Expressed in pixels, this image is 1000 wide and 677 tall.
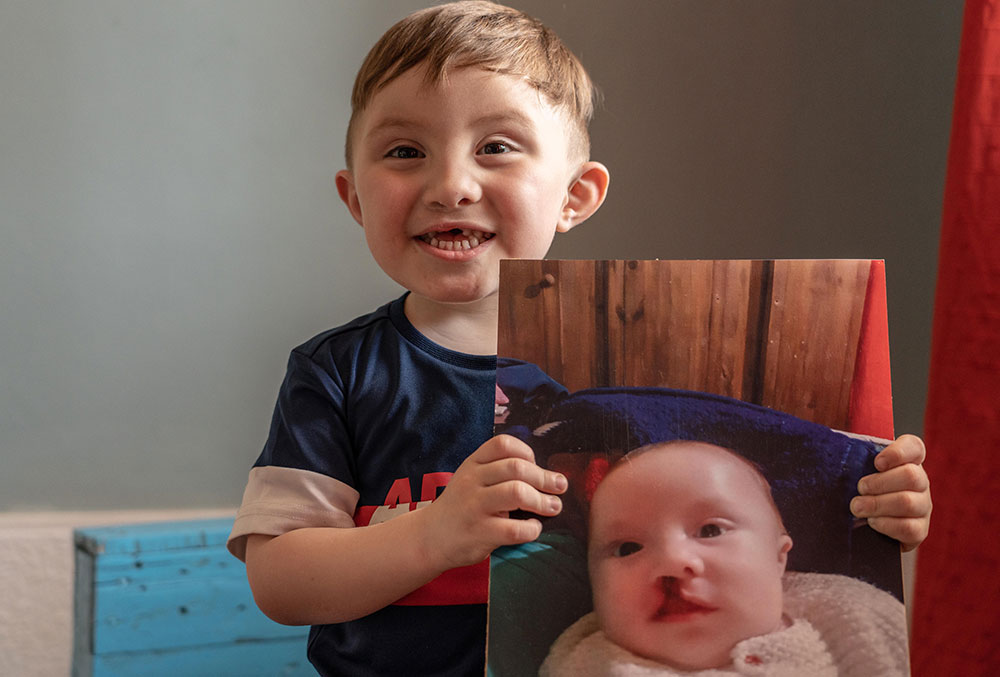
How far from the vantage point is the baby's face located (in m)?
0.58

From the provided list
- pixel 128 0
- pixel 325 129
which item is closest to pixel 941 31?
pixel 325 129

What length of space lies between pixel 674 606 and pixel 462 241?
1.12 feet

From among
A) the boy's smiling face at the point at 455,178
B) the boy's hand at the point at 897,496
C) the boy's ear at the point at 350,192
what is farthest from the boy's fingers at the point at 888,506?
the boy's ear at the point at 350,192

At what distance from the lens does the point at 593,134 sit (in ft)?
4.30

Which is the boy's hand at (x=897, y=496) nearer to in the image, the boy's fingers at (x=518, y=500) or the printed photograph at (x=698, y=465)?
the printed photograph at (x=698, y=465)

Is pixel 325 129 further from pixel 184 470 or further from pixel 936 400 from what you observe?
pixel 936 400

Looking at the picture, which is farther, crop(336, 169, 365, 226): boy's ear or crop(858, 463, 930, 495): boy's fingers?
crop(336, 169, 365, 226): boy's ear

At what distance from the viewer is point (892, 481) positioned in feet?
2.00

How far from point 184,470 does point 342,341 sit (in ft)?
1.63

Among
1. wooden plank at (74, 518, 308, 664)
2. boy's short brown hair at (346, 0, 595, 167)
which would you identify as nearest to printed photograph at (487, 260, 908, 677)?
boy's short brown hair at (346, 0, 595, 167)

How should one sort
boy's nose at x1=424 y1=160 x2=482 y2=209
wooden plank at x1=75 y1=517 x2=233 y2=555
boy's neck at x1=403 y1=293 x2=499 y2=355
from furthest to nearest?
wooden plank at x1=75 y1=517 x2=233 y2=555 → boy's neck at x1=403 y1=293 x2=499 y2=355 → boy's nose at x1=424 y1=160 x2=482 y2=209

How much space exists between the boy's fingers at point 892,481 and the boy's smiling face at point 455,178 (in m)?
0.33

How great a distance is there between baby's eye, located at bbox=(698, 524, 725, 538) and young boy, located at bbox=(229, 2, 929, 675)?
8.7 inches

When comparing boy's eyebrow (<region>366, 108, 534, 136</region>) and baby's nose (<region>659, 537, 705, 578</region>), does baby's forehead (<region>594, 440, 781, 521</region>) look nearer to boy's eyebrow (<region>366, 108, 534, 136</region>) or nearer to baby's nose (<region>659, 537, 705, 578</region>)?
baby's nose (<region>659, 537, 705, 578</region>)
